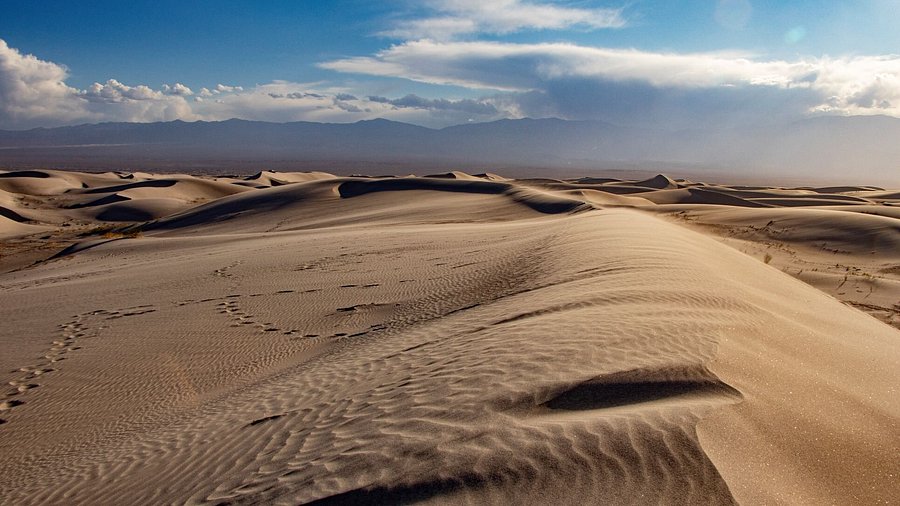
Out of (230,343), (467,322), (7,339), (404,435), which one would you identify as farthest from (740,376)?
(7,339)

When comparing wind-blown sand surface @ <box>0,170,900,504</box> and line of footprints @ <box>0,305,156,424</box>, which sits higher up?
wind-blown sand surface @ <box>0,170,900,504</box>

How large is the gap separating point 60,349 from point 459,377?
598cm

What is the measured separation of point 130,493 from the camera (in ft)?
12.6

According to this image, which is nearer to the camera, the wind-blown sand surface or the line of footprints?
the wind-blown sand surface

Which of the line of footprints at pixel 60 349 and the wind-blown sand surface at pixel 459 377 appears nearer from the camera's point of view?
the wind-blown sand surface at pixel 459 377

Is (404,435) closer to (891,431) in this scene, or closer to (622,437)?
(622,437)

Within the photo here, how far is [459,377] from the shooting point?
4426mm

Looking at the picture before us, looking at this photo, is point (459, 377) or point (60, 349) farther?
point (60, 349)

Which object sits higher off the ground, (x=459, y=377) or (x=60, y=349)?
(x=459, y=377)

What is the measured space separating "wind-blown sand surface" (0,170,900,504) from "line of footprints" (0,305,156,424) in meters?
0.04

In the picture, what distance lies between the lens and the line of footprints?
20.0ft

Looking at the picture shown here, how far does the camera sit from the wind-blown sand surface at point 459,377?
2.91 metres

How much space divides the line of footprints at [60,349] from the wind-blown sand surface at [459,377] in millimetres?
44

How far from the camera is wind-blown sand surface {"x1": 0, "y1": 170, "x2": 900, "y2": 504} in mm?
2912
